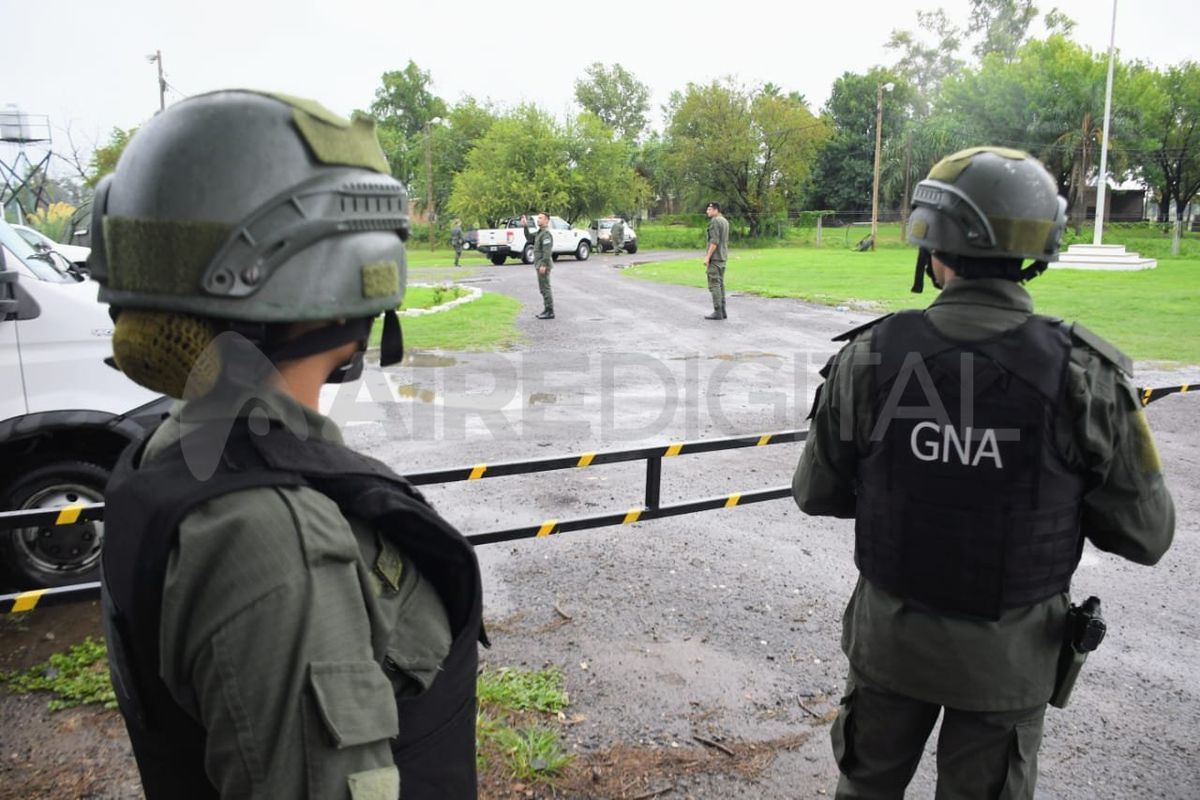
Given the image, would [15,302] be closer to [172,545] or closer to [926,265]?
[172,545]

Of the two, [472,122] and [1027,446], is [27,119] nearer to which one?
[1027,446]

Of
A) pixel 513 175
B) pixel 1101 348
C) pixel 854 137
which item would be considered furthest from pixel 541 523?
pixel 854 137

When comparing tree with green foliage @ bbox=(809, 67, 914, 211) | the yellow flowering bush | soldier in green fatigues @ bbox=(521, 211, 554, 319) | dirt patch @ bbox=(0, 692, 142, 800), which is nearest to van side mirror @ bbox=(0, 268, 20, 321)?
dirt patch @ bbox=(0, 692, 142, 800)

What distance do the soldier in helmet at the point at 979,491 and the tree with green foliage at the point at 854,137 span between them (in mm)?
67187

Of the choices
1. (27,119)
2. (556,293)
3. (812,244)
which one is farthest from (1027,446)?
(812,244)

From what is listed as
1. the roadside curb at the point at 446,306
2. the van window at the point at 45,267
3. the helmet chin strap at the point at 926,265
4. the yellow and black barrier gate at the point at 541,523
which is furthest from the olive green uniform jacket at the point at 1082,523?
the roadside curb at the point at 446,306

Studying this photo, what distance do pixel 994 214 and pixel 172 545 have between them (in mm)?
2176

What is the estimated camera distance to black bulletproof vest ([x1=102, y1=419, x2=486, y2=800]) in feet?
3.80

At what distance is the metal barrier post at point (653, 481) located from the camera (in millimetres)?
4117

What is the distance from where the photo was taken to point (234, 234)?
121 centimetres

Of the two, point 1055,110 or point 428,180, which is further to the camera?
point 428,180

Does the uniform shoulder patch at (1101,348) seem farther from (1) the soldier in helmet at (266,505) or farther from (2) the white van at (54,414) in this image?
(2) the white van at (54,414)

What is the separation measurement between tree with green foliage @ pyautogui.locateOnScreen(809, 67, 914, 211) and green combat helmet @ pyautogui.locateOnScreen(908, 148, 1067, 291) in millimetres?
67015

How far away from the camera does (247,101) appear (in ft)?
4.20
